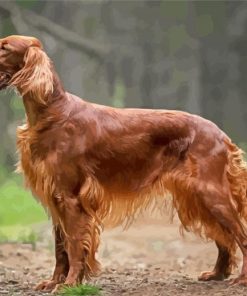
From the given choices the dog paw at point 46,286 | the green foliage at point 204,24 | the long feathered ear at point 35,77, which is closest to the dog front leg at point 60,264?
the dog paw at point 46,286

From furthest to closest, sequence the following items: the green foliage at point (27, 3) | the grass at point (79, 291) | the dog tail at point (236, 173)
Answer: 1. the green foliage at point (27, 3)
2. the dog tail at point (236, 173)
3. the grass at point (79, 291)

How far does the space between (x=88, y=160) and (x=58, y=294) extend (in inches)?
38.9

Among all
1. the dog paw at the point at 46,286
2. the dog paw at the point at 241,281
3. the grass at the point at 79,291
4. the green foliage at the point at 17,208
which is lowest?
the green foliage at the point at 17,208

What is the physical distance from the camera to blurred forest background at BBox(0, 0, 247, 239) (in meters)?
22.7

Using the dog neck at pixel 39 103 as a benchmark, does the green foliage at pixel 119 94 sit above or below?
below

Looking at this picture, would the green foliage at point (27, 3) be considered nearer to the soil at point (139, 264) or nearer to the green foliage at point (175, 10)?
the green foliage at point (175, 10)

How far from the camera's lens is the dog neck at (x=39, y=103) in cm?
674

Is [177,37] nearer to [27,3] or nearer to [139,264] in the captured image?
[27,3]

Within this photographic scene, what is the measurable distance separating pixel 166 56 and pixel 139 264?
1387 centimetres

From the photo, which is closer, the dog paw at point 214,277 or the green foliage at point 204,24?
the dog paw at point 214,277

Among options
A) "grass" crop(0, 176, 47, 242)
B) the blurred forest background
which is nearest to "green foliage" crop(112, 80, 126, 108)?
the blurred forest background

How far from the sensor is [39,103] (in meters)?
6.73

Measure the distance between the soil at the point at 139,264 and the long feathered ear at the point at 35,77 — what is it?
1.49 meters

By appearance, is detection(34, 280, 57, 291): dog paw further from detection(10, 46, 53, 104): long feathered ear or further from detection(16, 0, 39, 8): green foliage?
detection(16, 0, 39, 8): green foliage
